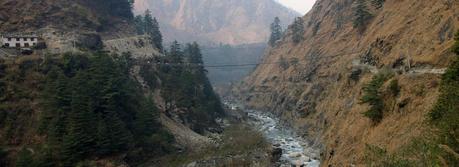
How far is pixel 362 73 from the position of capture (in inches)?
2594

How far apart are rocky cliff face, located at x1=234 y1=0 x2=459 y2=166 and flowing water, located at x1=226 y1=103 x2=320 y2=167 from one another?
2.40m

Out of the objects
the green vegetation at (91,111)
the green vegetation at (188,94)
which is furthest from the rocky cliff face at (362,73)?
the green vegetation at (91,111)

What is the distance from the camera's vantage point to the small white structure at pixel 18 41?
75312mm

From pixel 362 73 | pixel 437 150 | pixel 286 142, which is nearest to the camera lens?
pixel 437 150

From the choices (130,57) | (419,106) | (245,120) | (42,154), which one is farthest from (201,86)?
(419,106)

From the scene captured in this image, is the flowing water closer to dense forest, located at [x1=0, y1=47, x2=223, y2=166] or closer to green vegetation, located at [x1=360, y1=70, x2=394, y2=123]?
green vegetation, located at [x1=360, y1=70, x2=394, y2=123]

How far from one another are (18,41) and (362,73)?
196ft

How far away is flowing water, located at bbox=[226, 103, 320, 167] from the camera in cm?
6287

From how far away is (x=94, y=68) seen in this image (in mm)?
65312

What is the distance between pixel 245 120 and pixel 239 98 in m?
54.8

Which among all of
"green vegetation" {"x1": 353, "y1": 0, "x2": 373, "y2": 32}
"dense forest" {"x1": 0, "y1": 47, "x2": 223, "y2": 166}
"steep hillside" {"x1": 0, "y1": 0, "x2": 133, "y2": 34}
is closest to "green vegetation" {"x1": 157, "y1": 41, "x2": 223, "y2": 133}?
"dense forest" {"x1": 0, "y1": 47, "x2": 223, "y2": 166}

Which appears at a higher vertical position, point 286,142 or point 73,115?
point 73,115

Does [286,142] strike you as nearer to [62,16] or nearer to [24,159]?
[24,159]

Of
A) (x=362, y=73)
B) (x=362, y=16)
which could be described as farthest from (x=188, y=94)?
(x=362, y=73)
